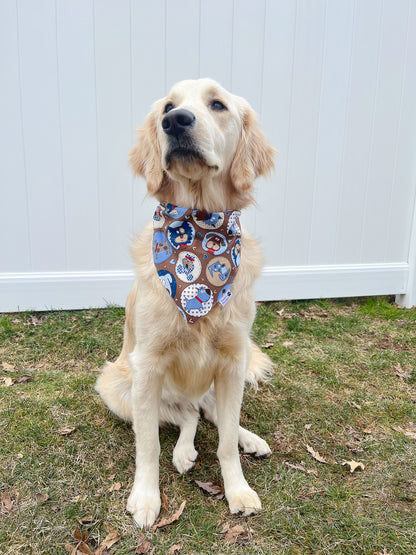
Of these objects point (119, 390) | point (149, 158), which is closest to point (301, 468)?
point (119, 390)

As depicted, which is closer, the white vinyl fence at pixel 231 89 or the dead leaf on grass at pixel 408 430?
the dead leaf on grass at pixel 408 430

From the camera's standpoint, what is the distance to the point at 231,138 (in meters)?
1.75

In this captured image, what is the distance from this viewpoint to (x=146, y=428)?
170cm

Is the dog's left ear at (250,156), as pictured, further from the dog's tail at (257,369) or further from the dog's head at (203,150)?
the dog's tail at (257,369)

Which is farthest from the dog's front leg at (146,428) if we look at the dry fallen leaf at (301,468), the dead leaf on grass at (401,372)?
the dead leaf on grass at (401,372)

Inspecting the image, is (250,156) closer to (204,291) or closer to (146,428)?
(204,291)

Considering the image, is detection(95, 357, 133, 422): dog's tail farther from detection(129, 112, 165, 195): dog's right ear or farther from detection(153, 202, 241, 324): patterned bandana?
detection(129, 112, 165, 195): dog's right ear

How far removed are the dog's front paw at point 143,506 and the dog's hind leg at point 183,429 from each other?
24cm

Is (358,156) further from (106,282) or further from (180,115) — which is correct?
(180,115)

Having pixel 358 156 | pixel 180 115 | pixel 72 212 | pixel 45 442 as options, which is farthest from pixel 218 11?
pixel 45 442

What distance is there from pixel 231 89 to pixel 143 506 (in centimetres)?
316

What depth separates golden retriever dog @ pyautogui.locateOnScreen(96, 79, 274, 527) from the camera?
1632mm

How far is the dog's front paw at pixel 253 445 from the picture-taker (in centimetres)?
200

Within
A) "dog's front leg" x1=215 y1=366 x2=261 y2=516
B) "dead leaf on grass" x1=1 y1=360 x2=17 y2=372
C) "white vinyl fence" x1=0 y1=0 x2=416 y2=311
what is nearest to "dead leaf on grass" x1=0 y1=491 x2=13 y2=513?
"dog's front leg" x1=215 y1=366 x2=261 y2=516
